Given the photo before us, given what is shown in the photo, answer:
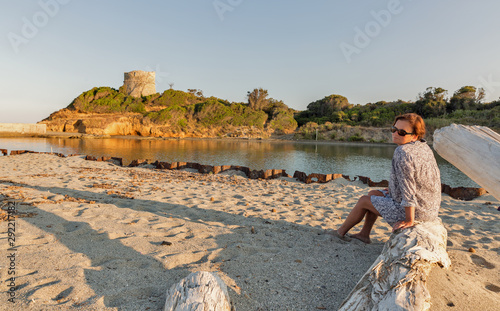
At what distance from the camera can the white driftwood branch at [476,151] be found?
2.01 m

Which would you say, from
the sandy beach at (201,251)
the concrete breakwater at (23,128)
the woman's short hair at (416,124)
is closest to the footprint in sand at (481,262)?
the sandy beach at (201,251)

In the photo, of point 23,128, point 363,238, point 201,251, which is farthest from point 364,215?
point 23,128

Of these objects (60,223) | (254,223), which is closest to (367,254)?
(254,223)

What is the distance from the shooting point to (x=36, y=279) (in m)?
2.04

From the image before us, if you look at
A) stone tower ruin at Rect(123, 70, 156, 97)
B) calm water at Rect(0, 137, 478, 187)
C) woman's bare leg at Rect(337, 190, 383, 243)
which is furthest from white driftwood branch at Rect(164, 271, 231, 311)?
stone tower ruin at Rect(123, 70, 156, 97)

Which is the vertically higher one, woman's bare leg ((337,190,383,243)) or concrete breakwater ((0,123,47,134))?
concrete breakwater ((0,123,47,134))

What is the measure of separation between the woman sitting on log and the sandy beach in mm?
519

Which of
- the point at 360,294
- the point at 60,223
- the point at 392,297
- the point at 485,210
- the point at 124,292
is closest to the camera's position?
the point at 392,297

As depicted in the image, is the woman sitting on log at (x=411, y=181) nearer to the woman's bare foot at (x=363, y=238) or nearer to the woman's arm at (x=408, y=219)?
the woman's arm at (x=408, y=219)

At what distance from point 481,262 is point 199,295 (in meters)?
2.97

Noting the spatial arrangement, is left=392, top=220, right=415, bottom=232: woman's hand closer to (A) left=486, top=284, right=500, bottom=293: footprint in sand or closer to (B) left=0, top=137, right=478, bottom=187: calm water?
(A) left=486, top=284, right=500, bottom=293: footprint in sand

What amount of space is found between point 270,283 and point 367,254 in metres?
1.30

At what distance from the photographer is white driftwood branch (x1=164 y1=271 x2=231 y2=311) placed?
1626 millimetres

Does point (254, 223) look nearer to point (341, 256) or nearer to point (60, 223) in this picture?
point (341, 256)
